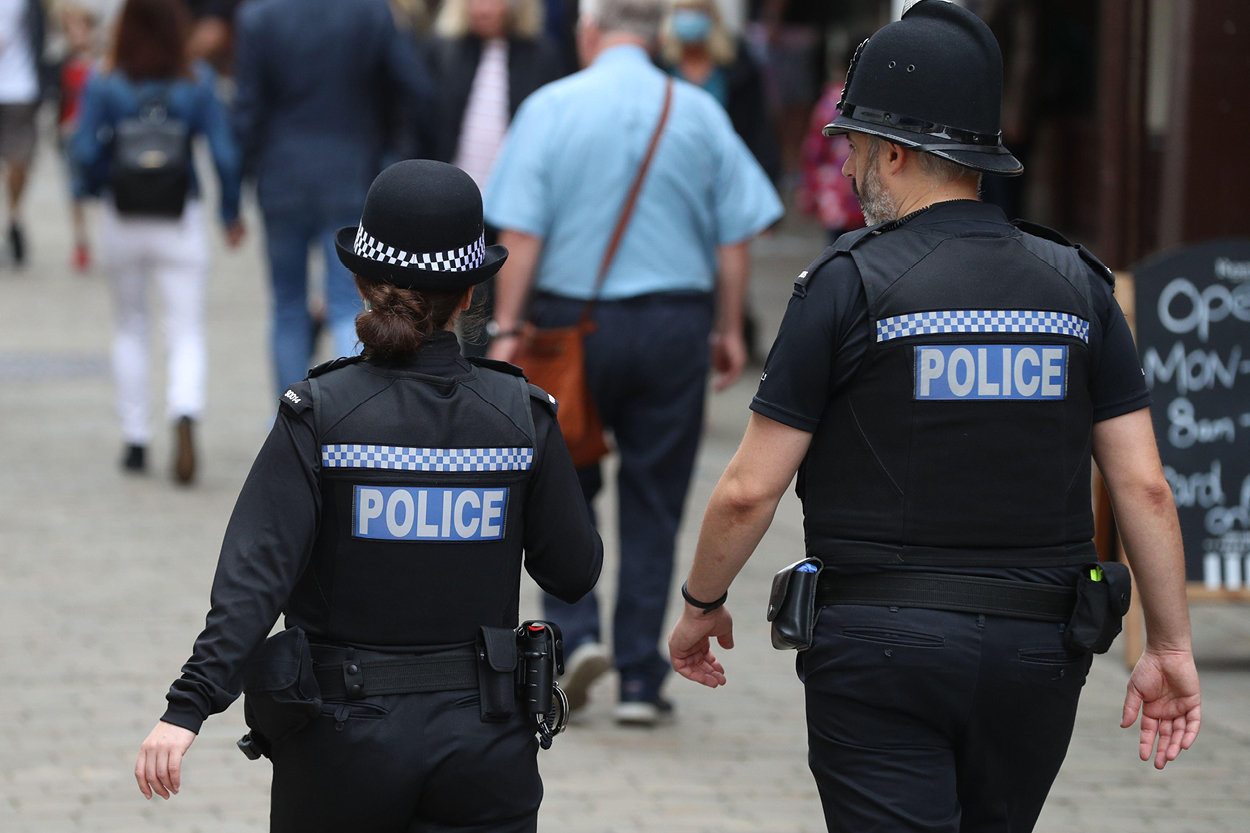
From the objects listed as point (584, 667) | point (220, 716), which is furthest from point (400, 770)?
point (220, 716)

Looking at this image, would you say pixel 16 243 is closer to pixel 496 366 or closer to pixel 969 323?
pixel 496 366

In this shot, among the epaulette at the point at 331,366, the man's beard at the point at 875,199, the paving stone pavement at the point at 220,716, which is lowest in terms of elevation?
the paving stone pavement at the point at 220,716

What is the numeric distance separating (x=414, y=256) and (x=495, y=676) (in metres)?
0.66

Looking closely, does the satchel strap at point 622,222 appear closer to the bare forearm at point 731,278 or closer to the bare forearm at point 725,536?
the bare forearm at point 731,278

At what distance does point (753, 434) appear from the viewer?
2930mm

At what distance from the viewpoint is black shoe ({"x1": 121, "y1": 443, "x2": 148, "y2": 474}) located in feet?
28.4

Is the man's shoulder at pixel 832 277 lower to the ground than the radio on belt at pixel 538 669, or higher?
higher

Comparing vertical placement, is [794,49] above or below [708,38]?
below

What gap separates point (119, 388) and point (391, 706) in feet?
20.4

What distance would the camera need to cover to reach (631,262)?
519 cm

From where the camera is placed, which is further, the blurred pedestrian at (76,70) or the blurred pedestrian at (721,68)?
the blurred pedestrian at (76,70)

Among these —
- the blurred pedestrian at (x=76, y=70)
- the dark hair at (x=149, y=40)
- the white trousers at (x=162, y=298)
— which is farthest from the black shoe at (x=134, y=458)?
the blurred pedestrian at (x=76, y=70)

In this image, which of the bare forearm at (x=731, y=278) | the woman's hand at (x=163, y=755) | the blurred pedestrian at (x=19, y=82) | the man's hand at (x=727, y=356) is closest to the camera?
the woman's hand at (x=163, y=755)

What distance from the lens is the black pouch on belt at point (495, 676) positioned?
279 cm
